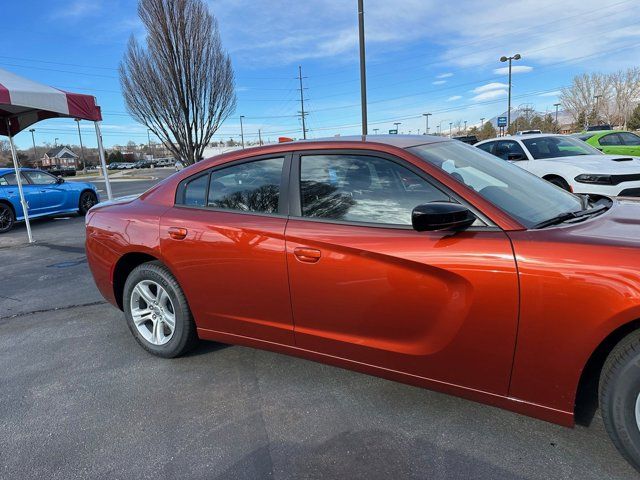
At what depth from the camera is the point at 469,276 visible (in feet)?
6.84

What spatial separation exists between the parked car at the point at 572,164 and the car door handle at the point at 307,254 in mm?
5296

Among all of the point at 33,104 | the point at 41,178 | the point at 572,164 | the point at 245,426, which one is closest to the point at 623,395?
the point at 245,426

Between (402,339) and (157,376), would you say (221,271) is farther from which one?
(402,339)

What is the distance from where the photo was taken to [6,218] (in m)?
10.6

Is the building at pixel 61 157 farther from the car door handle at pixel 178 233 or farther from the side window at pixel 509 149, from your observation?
the car door handle at pixel 178 233

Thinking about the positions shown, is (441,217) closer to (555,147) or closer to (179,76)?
(555,147)

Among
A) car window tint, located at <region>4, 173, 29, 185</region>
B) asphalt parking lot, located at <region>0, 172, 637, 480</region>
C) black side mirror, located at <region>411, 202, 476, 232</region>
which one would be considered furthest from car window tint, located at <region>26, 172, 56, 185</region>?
black side mirror, located at <region>411, 202, 476, 232</region>

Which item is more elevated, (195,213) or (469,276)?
(195,213)

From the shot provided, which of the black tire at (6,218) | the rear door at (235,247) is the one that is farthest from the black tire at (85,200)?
the rear door at (235,247)

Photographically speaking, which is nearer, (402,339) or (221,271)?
(402,339)

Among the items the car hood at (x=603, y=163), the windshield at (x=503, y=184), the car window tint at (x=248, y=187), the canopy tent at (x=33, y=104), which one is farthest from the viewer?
the canopy tent at (x=33, y=104)

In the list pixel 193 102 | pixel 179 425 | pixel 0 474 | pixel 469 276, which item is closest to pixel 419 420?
pixel 469 276

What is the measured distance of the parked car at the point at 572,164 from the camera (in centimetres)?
691

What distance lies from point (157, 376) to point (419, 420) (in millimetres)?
1837
